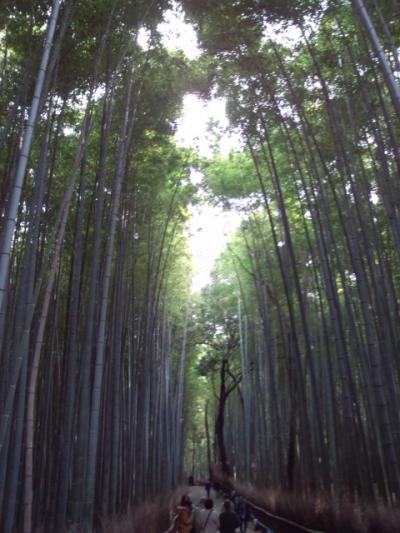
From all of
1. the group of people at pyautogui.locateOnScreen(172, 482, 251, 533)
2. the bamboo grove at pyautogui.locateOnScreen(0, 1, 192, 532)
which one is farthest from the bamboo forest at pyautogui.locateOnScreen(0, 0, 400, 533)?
the group of people at pyautogui.locateOnScreen(172, 482, 251, 533)

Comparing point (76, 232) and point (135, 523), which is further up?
point (76, 232)

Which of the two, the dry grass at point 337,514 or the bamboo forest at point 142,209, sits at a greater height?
the bamboo forest at point 142,209

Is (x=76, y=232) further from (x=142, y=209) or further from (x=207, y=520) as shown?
(x=207, y=520)

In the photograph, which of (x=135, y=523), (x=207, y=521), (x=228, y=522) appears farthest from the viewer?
(x=228, y=522)

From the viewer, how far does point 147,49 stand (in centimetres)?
533

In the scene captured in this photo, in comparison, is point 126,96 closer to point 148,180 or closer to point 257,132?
point 148,180

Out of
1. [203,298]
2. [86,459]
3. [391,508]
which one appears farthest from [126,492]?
[203,298]

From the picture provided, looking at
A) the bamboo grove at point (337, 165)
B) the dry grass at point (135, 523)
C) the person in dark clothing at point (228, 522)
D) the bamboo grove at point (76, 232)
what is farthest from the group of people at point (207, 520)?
the bamboo grove at point (337, 165)

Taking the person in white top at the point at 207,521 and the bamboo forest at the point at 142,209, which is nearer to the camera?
the bamboo forest at the point at 142,209

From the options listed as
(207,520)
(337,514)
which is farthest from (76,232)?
(337,514)

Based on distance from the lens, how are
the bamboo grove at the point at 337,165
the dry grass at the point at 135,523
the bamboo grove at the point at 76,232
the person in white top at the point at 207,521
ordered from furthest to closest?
the bamboo grove at the point at 337,165 → the person in white top at the point at 207,521 → the dry grass at the point at 135,523 → the bamboo grove at the point at 76,232

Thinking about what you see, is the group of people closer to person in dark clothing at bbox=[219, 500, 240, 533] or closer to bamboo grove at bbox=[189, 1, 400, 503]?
person in dark clothing at bbox=[219, 500, 240, 533]

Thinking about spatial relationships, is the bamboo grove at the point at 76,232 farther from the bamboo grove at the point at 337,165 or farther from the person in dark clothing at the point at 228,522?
the person in dark clothing at the point at 228,522

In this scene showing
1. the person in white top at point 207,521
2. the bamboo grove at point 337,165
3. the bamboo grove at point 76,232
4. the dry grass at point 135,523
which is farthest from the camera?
the bamboo grove at point 337,165
